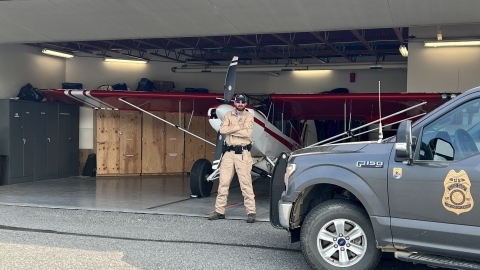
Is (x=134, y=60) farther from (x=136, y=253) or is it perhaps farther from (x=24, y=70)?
(x=136, y=253)

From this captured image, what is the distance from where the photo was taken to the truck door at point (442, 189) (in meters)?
4.11

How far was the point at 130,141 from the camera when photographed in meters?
15.8

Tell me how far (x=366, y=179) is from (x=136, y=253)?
9.45 ft

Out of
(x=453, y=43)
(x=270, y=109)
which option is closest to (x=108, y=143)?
(x=270, y=109)

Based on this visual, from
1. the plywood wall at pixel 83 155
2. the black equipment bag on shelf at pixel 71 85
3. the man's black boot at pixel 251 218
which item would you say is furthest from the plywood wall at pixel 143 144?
the man's black boot at pixel 251 218

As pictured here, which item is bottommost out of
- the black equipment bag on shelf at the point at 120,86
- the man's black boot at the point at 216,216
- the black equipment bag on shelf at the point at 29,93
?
the man's black boot at the point at 216,216

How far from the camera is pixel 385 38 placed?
1294 cm

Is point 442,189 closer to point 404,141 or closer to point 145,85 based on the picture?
point 404,141

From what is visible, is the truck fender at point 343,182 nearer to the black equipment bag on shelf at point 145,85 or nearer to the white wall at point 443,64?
the white wall at point 443,64

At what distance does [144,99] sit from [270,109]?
122 inches

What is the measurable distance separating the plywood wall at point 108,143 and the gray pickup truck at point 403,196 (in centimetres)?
1127

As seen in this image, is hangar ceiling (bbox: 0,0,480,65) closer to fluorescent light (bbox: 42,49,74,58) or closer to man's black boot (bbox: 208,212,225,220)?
man's black boot (bbox: 208,212,225,220)

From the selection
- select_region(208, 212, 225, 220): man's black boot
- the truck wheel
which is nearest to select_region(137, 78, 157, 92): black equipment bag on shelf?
select_region(208, 212, 225, 220): man's black boot

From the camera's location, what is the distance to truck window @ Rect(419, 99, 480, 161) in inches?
171
